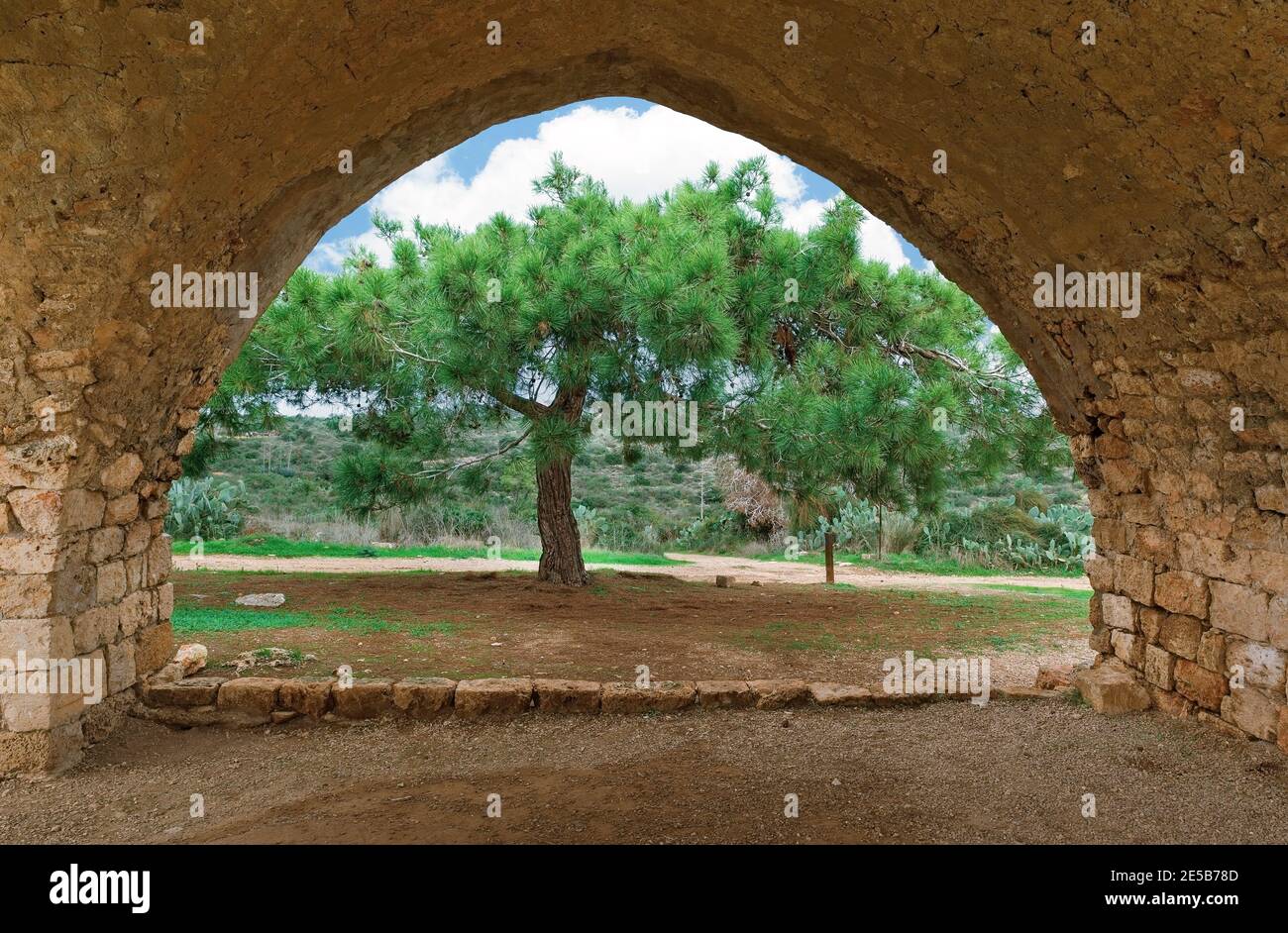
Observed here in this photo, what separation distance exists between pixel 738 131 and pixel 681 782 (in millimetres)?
3159

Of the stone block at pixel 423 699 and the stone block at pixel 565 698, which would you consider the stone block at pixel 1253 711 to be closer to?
the stone block at pixel 565 698

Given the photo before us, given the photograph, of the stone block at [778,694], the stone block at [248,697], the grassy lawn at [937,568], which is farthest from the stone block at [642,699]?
the grassy lawn at [937,568]

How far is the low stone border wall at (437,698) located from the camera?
389 centimetres

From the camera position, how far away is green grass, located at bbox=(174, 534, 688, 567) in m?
11.5

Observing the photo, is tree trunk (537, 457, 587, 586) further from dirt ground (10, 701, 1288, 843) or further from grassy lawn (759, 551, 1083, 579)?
grassy lawn (759, 551, 1083, 579)

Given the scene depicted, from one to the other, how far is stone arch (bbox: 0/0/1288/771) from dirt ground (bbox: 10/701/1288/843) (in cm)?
35

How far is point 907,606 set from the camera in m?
8.10

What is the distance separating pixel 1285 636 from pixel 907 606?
5.05m

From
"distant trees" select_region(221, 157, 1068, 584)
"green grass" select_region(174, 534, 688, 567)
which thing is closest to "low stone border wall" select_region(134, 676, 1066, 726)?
"distant trees" select_region(221, 157, 1068, 584)

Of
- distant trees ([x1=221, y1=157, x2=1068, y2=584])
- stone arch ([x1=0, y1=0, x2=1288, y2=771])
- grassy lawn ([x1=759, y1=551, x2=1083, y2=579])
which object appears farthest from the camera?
grassy lawn ([x1=759, y1=551, x2=1083, y2=579])

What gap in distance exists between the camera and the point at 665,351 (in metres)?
6.54

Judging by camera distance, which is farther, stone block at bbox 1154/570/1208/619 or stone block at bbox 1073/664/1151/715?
stone block at bbox 1073/664/1151/715

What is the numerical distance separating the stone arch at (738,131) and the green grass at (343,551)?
26.4 ft

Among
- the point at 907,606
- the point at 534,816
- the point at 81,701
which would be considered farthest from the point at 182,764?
the point at 907,606
